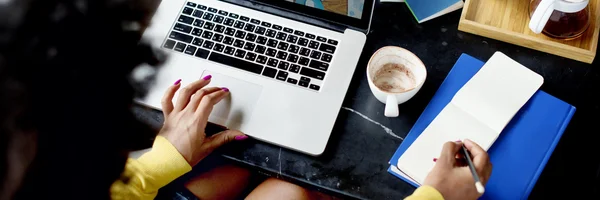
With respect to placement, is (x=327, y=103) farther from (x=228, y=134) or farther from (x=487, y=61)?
(x=487, y=61)

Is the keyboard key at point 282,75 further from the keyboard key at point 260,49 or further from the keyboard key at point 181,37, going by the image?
the keyboard key at point 181,37

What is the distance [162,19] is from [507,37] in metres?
0.57

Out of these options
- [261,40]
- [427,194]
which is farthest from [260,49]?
[427,194]

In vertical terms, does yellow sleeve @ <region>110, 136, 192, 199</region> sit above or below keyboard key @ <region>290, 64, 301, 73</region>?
below

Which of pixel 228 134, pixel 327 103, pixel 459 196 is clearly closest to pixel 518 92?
pixel 459 196

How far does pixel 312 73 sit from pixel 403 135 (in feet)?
0.56

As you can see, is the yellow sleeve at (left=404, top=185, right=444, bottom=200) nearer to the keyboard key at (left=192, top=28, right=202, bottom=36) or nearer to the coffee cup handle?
the coffee cup handle

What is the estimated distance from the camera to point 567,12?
783 mm

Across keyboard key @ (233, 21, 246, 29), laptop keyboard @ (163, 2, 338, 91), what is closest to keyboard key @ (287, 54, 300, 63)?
laptop keyboard @ (163, 2, 338, 91)

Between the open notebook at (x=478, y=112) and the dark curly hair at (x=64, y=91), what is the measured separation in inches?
16.1

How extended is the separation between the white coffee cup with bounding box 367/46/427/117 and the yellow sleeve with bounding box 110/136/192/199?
31 centimetres

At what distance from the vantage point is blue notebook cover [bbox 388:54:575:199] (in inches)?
29.7

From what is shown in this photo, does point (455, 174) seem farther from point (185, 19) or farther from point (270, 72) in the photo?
point (185, 19)

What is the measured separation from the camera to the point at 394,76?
0.83 meters
